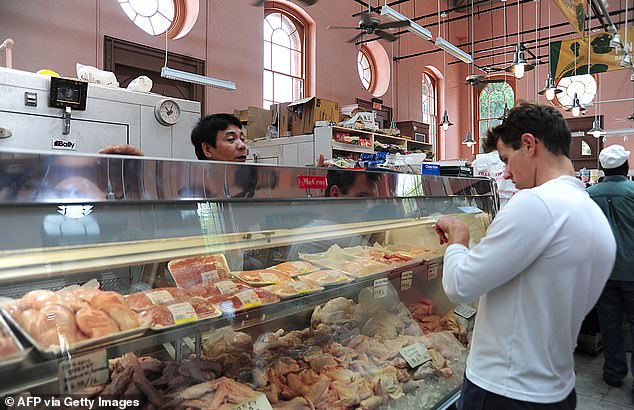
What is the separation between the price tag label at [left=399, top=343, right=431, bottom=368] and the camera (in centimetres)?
179

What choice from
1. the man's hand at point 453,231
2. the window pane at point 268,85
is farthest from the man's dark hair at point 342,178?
the window pane at point 268,85

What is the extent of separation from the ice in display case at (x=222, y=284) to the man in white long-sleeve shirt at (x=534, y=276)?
41cm

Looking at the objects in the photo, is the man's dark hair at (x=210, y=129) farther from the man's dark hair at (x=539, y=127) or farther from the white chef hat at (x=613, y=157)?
the white chef hat at (x=613, y=157)

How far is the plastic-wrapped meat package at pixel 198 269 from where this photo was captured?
1.30 m

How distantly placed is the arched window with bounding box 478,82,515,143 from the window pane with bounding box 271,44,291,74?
7.95 metres

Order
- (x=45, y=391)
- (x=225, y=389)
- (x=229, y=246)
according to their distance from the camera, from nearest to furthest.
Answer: (x=45, y=391)
(x=225, y=389)
(x=229, y=246)

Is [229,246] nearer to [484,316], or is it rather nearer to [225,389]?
[225,389]

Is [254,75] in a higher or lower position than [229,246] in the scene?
higher

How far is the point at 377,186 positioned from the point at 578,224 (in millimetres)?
627

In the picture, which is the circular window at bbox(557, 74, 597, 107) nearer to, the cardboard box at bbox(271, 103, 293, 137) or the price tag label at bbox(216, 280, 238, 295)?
the cardboard box at bbox(271, 103, 293, 137)

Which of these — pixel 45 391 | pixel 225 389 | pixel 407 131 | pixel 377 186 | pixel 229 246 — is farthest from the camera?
pixel 407 131

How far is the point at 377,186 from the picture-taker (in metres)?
1.57

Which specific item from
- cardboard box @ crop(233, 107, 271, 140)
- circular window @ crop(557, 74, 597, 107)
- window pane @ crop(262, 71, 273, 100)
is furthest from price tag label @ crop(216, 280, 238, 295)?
circular window @ crop(557, 74, 597, 107)

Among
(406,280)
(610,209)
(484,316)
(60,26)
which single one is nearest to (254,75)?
(60,26)
